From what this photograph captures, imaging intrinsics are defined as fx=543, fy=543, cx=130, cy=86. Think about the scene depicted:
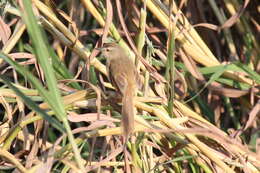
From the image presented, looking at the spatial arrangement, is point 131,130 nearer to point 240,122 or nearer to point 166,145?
point 166,145

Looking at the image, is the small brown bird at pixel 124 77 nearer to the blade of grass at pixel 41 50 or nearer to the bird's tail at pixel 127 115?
the bird's tail at pixel 127 115

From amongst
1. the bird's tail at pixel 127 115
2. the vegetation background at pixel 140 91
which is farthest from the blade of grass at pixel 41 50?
the bird's tail at pixel 127 115

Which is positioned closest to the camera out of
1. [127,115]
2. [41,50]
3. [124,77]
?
[41,50]

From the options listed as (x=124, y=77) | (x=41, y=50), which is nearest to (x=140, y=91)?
(x=124, y=77)

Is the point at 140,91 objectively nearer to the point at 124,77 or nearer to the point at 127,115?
the point at 124,77

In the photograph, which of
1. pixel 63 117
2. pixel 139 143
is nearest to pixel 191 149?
pixel 139 143

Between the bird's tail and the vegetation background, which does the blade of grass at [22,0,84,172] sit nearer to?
the vegetation background
